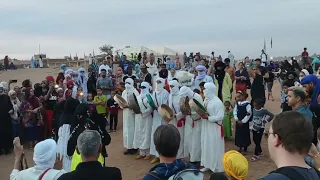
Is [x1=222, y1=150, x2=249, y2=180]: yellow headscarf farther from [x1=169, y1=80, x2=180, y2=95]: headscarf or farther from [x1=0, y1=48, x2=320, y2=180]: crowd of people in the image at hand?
Answer: [x1=169, y1=80, x2=180, y2=95]: headscarf

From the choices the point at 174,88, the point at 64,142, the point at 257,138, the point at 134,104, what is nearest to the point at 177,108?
the point at 174,88

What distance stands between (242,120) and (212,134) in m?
1.61

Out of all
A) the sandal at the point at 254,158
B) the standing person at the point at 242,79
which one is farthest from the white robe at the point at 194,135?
the standing person at the point at 242,79

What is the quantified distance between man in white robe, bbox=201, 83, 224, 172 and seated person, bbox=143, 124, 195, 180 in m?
4.18

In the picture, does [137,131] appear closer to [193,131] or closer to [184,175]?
[193,131]

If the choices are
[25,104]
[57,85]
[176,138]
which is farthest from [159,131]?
[57,85]

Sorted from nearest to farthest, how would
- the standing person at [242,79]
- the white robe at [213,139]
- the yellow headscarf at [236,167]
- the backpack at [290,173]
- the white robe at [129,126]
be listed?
1. the backpack at [290,173]
2. the yellow headscarf at [236,167]
3. the white robe at [213,139]
4. the white robe at [129,126]
5. the standing person at [242,79]

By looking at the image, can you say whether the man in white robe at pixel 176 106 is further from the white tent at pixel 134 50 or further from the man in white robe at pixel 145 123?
the white tent at pixel 134 50

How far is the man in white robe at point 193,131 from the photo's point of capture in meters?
8.01

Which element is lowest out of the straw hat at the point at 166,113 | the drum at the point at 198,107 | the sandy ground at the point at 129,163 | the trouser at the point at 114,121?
the sandy ground at the point at 129,163

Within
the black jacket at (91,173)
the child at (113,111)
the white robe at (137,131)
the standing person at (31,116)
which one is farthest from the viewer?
the child at (113,111)

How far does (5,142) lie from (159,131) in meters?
8.61

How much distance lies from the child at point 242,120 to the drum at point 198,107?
1635 millimetres

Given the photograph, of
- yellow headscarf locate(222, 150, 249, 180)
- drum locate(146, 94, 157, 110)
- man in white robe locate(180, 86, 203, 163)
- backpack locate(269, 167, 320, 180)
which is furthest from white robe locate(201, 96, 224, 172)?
backpack locate(269, 167, 320, 180)
